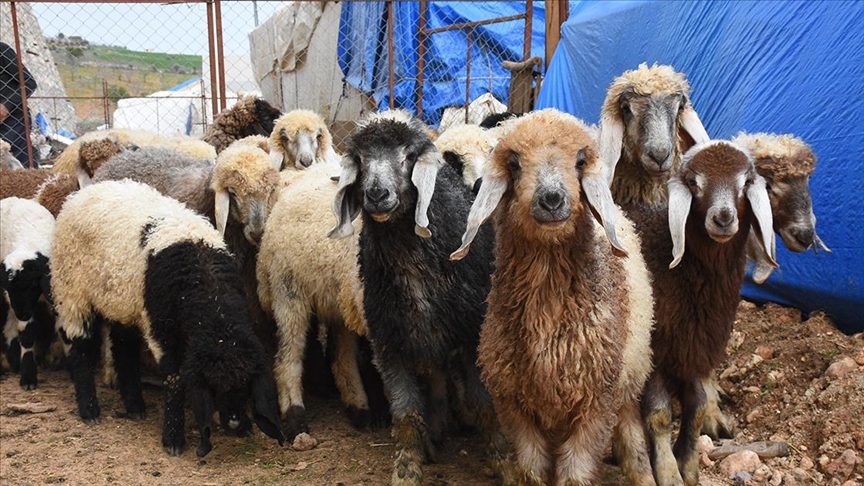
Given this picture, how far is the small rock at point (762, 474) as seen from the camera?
4.12 metres

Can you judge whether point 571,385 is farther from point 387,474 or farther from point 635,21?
point 635,21

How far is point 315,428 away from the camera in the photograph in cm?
532

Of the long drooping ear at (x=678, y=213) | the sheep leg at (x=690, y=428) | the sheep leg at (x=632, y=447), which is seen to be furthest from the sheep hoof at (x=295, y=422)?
the long drooping ear at (x=678, y=213)

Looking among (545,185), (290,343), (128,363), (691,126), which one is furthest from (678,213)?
(128,363)

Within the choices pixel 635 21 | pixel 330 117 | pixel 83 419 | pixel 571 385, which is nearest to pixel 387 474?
pixel 571 385

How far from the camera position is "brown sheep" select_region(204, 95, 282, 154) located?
8.45 meters

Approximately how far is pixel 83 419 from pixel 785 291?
16.4ft

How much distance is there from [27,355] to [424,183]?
3.87 meters

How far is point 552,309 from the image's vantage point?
3418mm

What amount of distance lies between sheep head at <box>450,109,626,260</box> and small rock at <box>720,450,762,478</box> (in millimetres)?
1759

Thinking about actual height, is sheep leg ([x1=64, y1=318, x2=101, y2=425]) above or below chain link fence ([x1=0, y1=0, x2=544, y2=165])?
below

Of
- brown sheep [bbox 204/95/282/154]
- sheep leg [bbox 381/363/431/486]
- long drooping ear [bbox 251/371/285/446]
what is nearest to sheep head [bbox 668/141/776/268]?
sheep leg [bbox 381/363/431/486]

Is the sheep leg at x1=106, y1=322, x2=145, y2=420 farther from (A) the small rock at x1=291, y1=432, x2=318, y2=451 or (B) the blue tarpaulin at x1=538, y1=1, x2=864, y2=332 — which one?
(B) the blue tarpaulin at x1=538, y1=1, x2=864, y2=332

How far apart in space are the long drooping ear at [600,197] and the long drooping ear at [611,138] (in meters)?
1.51
